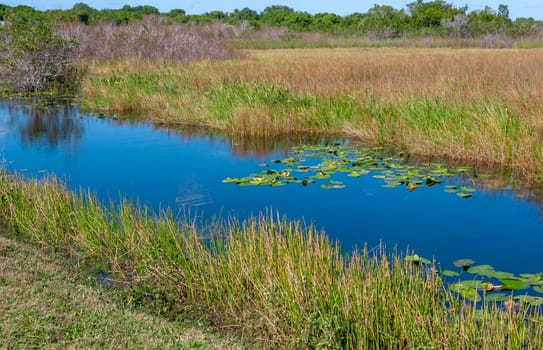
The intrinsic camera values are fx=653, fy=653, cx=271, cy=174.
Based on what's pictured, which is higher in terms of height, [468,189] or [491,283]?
[468,189]

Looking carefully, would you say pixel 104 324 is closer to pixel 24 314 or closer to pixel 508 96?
pixel 24 314

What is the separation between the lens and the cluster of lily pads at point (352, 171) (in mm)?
7688

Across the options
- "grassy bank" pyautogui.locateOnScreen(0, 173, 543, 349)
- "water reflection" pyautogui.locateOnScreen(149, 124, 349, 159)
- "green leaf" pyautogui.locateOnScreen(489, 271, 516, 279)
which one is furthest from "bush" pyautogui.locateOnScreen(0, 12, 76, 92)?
"green leaf" pyautogui.locateOnScreen(489, 271, 516, 279)

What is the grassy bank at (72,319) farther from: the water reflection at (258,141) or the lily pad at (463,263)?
the water reflection at (258,141)

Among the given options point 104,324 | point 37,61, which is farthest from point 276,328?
point 37,61

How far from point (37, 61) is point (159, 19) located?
1268cm

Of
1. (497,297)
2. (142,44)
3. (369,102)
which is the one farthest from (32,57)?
(497,297)

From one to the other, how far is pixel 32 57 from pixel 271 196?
461 inches

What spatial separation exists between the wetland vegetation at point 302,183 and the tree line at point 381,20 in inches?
416

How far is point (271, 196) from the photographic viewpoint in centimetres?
729

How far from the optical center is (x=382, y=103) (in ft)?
35.3

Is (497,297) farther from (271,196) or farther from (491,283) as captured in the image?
(271,196)

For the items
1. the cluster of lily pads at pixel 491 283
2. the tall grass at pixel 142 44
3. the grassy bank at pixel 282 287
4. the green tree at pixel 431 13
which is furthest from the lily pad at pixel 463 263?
the green tree at pixel 431 13

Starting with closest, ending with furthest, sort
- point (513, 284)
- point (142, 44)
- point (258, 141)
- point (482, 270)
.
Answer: point (513, 284)
point (482, 270)
point (258, 141)
point (142, 44)
